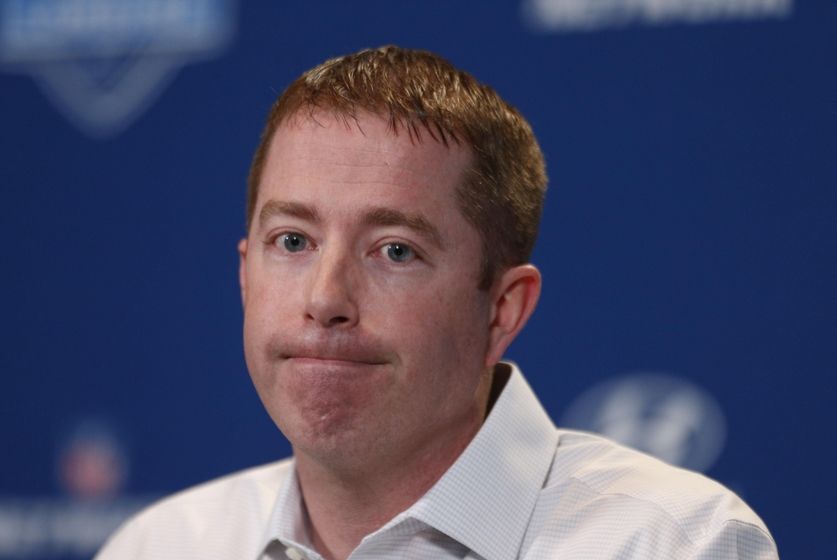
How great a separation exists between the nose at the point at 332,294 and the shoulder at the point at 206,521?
0.55 metres

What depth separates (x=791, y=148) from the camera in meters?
2.56

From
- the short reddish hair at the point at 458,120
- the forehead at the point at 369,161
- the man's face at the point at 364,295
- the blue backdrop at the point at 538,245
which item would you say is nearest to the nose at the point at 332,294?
the man's face at the point at 364,295

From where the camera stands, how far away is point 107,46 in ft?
10.7

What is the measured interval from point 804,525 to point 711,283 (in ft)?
1.78

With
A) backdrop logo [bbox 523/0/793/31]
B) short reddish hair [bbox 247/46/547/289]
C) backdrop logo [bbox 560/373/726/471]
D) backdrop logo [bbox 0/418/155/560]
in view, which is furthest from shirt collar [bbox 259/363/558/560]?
backdrop logo [bbox 0/418/155/560]

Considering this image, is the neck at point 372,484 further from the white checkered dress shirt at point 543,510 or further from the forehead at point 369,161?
the forehead at point 369,161

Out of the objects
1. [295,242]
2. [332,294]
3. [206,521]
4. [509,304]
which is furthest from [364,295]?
[206,521]

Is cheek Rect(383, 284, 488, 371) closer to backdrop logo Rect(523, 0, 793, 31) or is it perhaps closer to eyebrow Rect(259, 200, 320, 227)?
eyebrow Rect(259, 200, 320, 227)

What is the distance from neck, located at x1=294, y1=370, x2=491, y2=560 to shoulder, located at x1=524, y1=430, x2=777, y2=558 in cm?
18

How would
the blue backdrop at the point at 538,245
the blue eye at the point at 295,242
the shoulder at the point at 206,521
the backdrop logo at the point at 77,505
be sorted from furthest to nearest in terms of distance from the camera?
the backdrop logo at the point at 77,505
the blue backdrop at the point at 538,245
the shoulder at the point at 206,521
the blue eye at the point at 295,242

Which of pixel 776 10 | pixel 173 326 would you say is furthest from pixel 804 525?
pixel 173 326

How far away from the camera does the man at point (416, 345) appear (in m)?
1.82

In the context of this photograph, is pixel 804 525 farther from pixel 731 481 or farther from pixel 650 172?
pixel 650 172

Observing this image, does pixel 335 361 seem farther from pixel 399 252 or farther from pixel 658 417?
pixel 658 417
